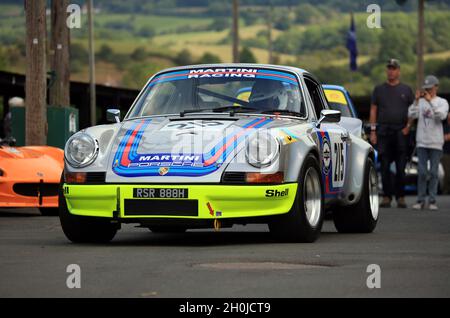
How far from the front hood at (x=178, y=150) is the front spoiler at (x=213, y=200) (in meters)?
0.09

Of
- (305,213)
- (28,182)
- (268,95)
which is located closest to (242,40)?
(28,182)

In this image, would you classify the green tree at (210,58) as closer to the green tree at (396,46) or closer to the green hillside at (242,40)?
the green hillside at (242,40)

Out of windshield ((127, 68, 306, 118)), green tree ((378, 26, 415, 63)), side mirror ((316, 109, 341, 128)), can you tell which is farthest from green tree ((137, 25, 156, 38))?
side mirror ((316, 109, 341, 128))

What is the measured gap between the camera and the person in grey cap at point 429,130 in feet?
55.9

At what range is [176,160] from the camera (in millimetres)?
9492

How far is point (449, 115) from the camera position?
55.0 ft

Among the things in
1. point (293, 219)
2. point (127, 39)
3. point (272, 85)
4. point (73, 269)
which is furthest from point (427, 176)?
point (127, 39)

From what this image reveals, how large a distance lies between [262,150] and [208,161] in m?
0.43

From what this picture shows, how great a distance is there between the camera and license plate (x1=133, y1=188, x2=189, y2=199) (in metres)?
9.38

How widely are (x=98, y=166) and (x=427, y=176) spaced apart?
849 cm

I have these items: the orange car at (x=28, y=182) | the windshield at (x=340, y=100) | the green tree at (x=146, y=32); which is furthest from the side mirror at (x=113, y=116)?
the green tree at (x=146, y=32)

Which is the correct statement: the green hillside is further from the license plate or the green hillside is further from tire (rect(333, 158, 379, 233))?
the license plate

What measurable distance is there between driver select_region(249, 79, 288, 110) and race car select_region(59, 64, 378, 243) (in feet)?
0.04
